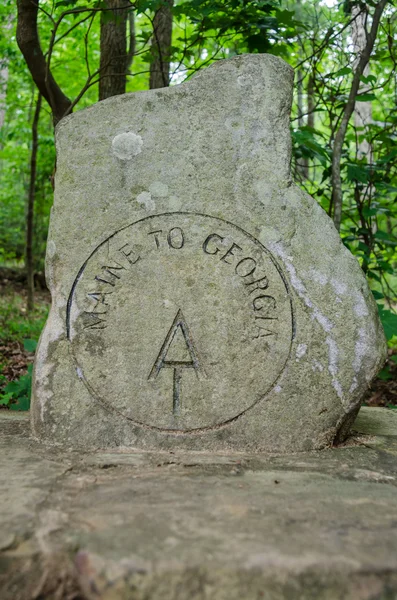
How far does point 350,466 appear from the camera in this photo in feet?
6.78

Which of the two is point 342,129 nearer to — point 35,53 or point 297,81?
point 297,81

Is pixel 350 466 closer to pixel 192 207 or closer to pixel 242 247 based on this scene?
pixel 242 247

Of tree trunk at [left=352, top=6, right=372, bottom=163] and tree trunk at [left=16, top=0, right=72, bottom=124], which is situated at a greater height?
tree trunk at [left=352, top=6, right=372, bottom=163]

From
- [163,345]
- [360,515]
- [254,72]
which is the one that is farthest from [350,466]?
[254,72]

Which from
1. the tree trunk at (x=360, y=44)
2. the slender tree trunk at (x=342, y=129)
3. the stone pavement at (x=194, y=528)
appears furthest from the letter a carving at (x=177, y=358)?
the tree trunk at (x=360, y=44)

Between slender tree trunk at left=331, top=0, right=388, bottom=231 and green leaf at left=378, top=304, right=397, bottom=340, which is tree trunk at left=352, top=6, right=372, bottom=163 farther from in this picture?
green leaf at left=378, top=304, right=397, bottom=340

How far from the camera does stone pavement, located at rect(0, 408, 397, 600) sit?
129cm

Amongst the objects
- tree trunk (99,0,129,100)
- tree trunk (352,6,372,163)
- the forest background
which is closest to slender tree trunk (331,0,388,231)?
the forest background

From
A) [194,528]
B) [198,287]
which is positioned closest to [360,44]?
[198,287]

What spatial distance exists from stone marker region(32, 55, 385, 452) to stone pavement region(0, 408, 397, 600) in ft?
0.70

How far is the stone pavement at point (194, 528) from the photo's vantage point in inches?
50.7

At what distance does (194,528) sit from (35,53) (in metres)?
3.26

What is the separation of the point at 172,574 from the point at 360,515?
57 cm

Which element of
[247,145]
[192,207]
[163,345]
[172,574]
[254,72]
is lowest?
[172,574]
